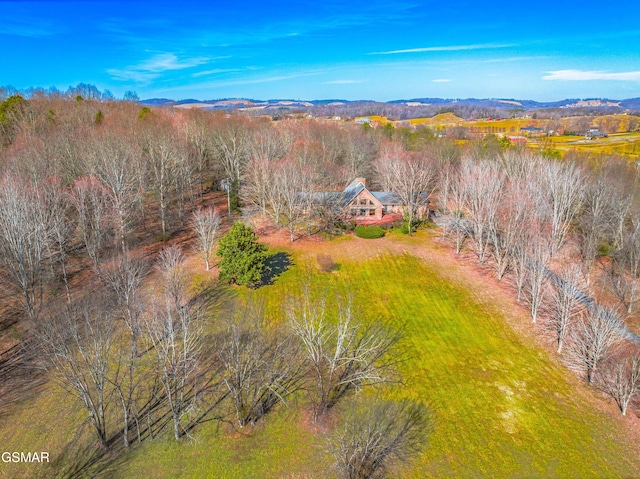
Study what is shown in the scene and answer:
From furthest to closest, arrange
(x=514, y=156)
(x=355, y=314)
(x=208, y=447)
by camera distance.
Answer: (x=514, y=156)
(x=355, y=314)
(x=208, y=447)

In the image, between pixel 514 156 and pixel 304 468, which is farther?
pixel 514 156

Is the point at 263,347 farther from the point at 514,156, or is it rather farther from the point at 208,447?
the point at 514,156

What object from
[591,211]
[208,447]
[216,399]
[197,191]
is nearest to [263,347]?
[216,399]

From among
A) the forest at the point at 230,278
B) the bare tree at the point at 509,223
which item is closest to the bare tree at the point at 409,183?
the forest at the point at 230,278

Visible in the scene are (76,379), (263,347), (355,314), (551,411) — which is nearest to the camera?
(76,379)

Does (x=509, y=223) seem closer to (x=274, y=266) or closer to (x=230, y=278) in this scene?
(x=274, y=266)

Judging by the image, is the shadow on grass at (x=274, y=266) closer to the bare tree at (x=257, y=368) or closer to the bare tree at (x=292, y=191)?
the bare tree at (x=292, y=191)

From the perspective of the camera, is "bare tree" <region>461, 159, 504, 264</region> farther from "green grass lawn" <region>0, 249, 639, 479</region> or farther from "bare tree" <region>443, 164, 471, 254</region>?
"green grass lawn" <region>0, 249, 639, 479</region>
